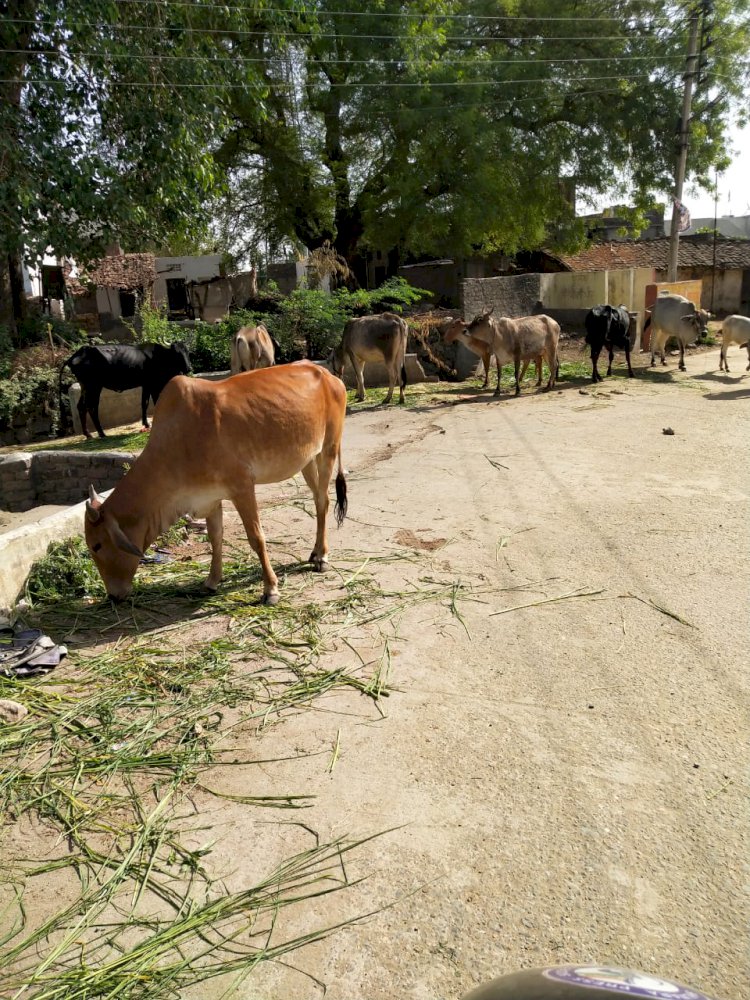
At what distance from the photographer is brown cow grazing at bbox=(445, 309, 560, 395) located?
14.2 metres

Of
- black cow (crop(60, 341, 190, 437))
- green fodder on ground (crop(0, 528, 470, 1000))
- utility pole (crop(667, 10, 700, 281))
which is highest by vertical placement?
utility pole (crop(667, 10, 700, 281))

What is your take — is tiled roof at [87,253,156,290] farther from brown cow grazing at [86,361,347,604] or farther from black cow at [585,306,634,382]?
brown cow grazing at [86,361,347,604]

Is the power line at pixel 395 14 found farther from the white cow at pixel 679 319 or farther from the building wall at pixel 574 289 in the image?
the white cow at pixel 679 319

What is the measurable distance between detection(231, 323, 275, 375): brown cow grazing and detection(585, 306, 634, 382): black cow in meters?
6.51

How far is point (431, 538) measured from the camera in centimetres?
645

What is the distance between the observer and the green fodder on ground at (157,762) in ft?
8.10

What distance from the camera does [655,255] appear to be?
33.9 m

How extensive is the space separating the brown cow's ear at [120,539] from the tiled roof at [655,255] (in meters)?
30.2

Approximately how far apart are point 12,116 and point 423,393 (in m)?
8.35

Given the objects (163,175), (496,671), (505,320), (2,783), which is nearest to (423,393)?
(505,320)

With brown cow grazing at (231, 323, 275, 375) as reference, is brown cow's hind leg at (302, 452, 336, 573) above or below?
below

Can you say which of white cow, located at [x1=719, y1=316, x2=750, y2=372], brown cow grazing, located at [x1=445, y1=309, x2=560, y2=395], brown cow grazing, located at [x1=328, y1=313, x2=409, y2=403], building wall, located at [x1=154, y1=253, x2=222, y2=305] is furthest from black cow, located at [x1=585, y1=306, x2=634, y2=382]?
building wall, located at [x1=154, y1=253, x2=222, y2=305]

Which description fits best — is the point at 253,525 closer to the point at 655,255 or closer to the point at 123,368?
the point at 123,368

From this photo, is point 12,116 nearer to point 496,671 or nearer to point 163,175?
point 163,175
